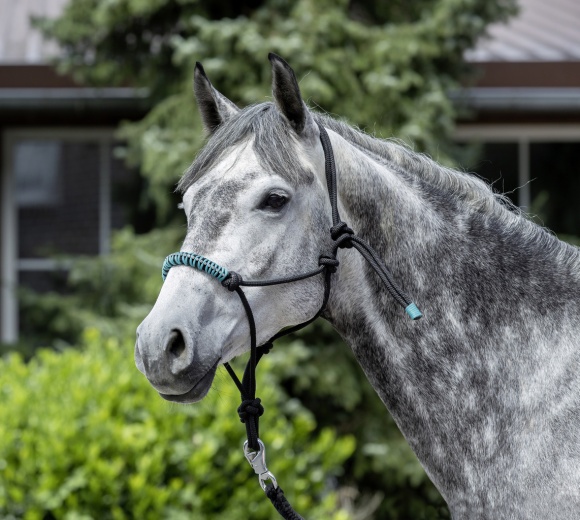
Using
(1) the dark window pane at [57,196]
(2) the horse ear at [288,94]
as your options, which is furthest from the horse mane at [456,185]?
(1) the dark window pane at [57,196]

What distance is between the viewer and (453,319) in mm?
1960

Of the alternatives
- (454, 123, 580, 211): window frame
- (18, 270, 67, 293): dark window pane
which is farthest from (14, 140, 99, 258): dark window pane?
(454, 123, 580, 211): window frame

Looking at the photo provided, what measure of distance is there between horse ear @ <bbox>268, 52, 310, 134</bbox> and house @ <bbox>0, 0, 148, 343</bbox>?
4966 mm

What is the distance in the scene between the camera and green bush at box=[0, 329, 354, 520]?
3451 millimetres

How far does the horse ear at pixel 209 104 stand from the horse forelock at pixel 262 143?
15 centimetres

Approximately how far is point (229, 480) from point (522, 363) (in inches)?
87.2

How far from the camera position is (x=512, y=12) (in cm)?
534

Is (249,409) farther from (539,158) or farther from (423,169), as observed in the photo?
(539,158)

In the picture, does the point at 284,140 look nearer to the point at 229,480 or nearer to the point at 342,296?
the point at 342,296

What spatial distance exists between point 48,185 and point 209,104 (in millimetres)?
5459

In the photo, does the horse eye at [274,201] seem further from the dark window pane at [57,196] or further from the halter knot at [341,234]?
the dark window pane at [57,196]

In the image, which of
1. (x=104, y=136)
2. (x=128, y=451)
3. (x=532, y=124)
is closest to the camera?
(x=128, y=451)

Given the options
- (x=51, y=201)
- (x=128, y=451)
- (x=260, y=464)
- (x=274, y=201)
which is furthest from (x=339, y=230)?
(x=51, y=201)

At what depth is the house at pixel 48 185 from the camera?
689 centimetres
